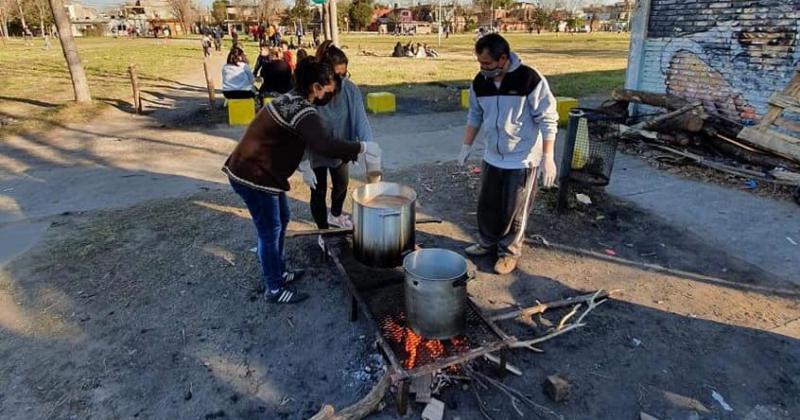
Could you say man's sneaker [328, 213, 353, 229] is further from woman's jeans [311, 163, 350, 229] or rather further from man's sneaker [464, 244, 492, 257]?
man's sneaker [464, 244, 492, 257]

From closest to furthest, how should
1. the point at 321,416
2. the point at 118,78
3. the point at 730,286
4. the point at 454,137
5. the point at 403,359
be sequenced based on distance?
the point at 321,416, the point at 403,359, the point at 730,286, the point at 454,137, the point at 118,78

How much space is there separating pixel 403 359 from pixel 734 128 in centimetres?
710

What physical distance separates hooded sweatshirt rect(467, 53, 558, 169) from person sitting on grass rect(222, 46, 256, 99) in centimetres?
708

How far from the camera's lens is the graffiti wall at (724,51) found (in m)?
7.13

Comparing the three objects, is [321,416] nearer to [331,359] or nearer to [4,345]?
[331,359]

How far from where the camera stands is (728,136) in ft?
23.9

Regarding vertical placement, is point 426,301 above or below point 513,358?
above

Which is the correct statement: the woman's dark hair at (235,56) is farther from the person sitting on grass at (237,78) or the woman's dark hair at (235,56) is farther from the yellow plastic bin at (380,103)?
the yellow plastic bin at (380,103)

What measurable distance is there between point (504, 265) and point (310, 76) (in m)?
2.26

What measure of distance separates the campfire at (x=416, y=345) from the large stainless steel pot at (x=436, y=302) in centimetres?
4

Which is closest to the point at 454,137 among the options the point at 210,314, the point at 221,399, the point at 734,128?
the point at 734,128

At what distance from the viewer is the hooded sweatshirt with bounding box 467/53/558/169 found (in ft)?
11.6

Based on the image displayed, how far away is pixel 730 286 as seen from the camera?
3.96 meters

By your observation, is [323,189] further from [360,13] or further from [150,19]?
[150,19]
